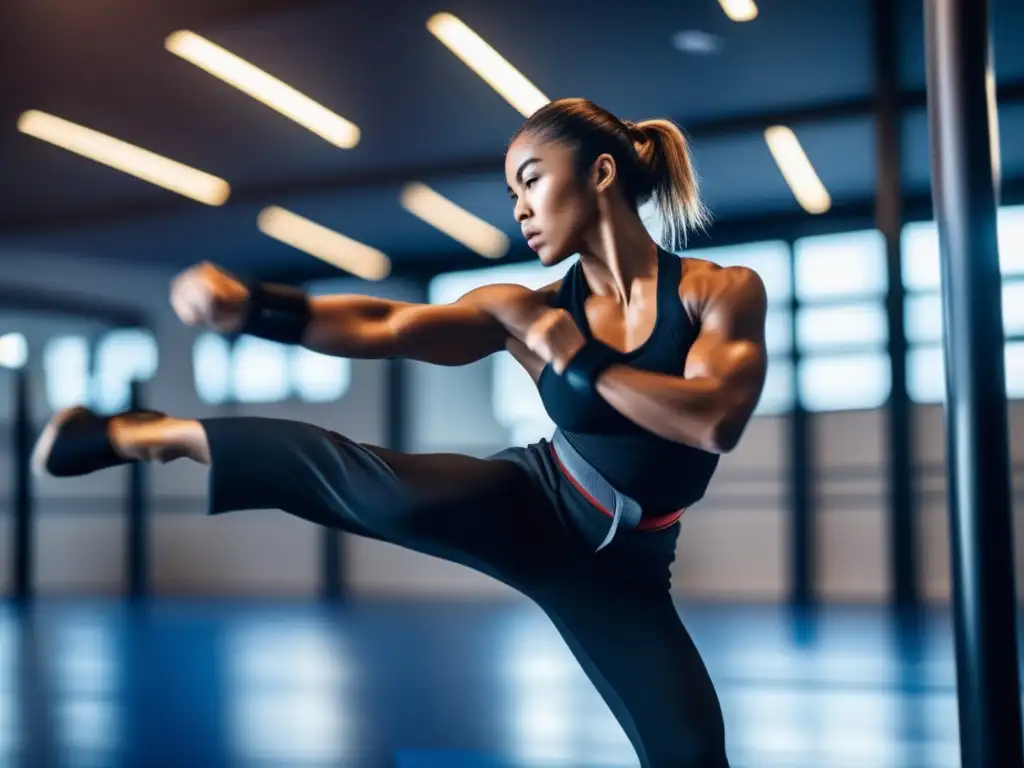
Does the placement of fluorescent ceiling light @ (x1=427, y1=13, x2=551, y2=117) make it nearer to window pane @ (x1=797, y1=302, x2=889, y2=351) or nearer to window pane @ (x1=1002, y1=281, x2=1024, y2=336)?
window pane @ (x1=797, y1=302, x2=889, y2=351)

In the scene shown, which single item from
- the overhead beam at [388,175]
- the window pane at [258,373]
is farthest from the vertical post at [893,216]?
the window pane at [258,373]

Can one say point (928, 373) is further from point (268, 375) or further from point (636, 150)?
point (636, 150)

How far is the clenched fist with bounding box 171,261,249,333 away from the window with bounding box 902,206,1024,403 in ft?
16.9

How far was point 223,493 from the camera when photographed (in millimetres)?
1294

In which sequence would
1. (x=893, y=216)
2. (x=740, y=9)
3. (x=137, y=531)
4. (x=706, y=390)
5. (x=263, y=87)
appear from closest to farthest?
(x=706, y=390) < (x=740, y=9) < (x=893, y=216) < (x=263, y=87) < (x=137, y=531)

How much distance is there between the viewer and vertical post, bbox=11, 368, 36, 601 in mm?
7566

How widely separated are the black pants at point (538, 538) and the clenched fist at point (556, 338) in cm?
29

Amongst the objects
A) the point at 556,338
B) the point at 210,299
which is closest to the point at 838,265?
the point at 556,338

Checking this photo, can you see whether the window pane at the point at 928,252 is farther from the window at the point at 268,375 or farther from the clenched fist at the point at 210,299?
the clenched fist at the point at 210,299

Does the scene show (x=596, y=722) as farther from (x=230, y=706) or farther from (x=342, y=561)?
(x=342, y=561)

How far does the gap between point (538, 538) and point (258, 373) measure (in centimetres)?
653

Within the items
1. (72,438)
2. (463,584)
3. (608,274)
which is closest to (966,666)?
(608,274)

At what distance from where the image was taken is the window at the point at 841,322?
20.3 ft

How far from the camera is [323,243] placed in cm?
732
